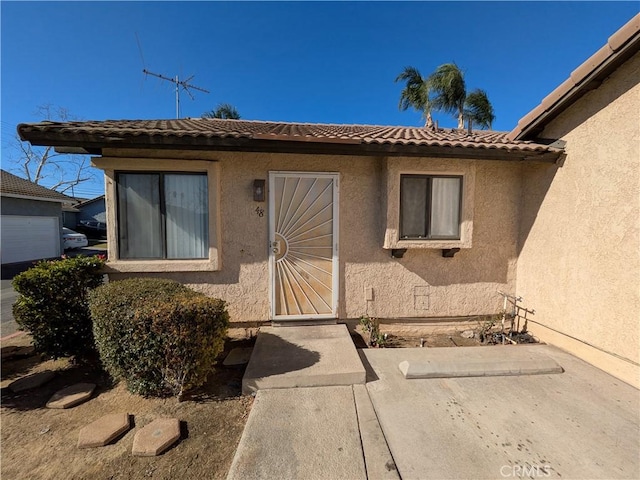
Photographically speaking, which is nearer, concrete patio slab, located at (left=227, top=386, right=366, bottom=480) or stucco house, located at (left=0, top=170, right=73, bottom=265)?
concrete patio slab, located at (left=227, top=386, right=366, bottom=480)

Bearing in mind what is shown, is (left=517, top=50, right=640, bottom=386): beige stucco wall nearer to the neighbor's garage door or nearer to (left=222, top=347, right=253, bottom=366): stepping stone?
(left=222, top=347, right=253, bottom=366): stepping stone

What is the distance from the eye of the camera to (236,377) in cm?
446

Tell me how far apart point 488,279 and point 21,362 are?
32.5 feet

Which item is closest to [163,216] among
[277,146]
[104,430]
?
[277,146]

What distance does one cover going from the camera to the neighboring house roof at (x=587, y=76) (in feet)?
13.3

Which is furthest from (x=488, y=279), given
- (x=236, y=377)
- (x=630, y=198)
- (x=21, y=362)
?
(x=21, y=362)

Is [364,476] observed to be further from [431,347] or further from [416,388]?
[431,347]

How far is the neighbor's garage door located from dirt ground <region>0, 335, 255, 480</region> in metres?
19.1

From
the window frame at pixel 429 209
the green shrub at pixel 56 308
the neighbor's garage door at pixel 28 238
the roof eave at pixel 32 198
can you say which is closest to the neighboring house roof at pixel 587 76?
the window frame at pixel 429 209

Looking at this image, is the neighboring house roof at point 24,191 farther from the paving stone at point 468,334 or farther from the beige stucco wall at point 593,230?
the beige stucco wall at point 593,230

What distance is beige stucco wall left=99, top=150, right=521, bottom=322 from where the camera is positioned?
226 inches

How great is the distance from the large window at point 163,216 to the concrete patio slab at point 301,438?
351cm

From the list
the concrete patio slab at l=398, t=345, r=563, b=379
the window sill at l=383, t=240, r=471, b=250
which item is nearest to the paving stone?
the concrete patio slab at l=398, t=345, r=563, b=379

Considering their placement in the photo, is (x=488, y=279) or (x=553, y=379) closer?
(x=553, y=379)
